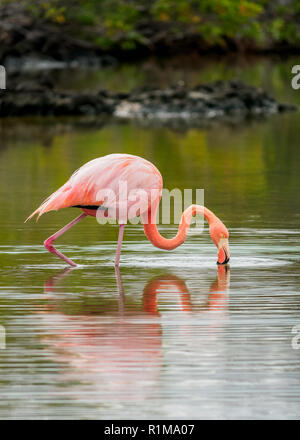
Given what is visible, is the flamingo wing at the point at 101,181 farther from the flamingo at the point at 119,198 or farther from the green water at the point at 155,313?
the green water at the point at 155,313

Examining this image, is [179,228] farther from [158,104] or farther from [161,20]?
[161,20]

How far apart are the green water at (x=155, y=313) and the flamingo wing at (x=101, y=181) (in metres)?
0.59

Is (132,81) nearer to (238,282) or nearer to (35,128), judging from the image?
(35,128)

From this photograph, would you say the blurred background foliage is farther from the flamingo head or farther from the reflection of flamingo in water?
the reflection of flamingo in water

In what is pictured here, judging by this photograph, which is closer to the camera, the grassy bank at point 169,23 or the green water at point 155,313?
the green water at point 155,313

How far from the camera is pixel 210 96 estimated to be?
27.0 meters

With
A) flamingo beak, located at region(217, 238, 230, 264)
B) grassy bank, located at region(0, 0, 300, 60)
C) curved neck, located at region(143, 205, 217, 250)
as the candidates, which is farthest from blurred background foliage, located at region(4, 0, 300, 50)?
flamingo beak, located at region(217, 238, 230, 264)

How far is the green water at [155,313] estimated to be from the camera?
6.04 meters

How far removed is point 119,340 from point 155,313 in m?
0.82

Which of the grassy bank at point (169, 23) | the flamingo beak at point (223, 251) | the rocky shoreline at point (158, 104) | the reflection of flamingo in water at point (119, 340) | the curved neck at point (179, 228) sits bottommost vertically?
the reflection of flamingo in water at point (119, 340)

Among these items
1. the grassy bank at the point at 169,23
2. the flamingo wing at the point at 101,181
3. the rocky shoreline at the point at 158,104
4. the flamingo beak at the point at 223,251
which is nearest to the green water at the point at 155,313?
the flamingo beak at the point at 223,251

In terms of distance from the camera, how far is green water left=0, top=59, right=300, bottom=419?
6.04 metres

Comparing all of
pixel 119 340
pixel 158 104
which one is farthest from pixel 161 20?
pixel 119 340

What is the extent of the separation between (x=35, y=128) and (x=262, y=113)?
5.44 m
